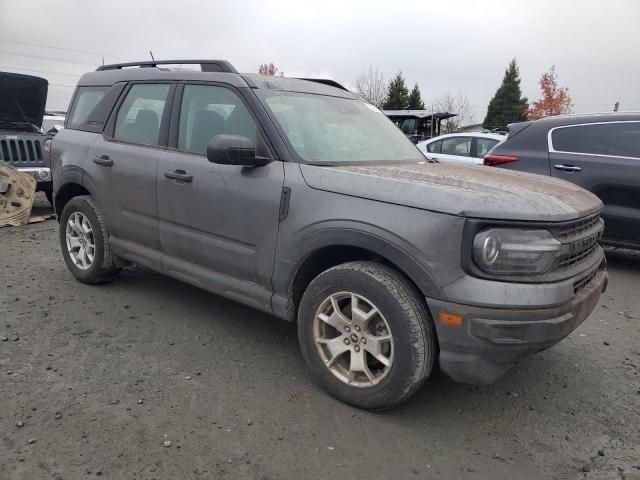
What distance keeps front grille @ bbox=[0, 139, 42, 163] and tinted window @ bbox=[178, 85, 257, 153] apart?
5697 mm

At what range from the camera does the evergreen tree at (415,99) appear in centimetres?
4372

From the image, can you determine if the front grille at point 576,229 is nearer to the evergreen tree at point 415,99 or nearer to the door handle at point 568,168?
the door handle at point 568,168

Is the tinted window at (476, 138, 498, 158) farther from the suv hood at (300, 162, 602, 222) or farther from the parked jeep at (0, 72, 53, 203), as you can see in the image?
the parked jeep at (0, 72, 53, 203)

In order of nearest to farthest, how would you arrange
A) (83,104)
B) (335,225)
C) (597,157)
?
(335,225), (83,104), (597,157)

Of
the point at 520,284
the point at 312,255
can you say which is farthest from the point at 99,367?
the point at 520,284

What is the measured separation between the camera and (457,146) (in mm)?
10656

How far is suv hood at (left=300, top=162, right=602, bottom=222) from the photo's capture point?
249 cm

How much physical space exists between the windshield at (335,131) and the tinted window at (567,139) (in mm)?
2656

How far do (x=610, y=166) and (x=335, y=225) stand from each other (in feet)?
13.5

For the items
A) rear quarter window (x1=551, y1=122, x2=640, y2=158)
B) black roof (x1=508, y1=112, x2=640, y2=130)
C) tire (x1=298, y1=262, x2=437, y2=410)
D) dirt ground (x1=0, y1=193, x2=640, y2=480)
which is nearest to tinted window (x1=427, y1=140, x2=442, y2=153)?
black roof (x1=508, y1=112, x2=640, y2=130)

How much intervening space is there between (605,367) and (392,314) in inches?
72.5

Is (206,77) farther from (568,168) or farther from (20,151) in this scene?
(20,151)

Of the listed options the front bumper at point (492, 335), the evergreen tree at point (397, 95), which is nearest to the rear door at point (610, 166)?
Answer: the front bumper at point (492, 335)

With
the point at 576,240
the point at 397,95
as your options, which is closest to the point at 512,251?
the point at 576,240
